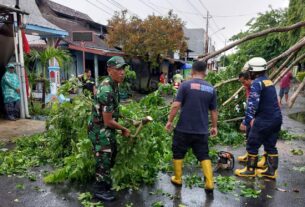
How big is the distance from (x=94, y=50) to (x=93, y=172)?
15707mm

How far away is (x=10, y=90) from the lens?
31.6ft

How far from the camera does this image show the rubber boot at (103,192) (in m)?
4.34

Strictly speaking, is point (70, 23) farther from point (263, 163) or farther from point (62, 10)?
point (263, 163)

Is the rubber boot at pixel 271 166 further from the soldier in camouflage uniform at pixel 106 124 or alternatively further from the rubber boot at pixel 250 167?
the soldier in camouflage uniform at pixel 106 124

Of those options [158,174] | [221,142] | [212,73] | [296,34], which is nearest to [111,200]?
[158,174]

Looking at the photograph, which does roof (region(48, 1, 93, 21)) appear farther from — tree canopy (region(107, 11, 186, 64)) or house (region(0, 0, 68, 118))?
house (region(0, 0, 68, 118))

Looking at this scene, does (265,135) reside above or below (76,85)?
below

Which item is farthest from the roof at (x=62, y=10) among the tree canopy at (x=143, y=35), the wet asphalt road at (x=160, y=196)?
the wet asphalt road at (x=160, y=196)

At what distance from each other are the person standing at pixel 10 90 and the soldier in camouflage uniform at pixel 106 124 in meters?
6.21

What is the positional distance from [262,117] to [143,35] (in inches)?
724

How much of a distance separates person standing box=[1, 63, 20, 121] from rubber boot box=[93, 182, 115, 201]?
248 inches

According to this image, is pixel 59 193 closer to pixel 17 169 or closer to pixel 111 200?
pixel 111 200

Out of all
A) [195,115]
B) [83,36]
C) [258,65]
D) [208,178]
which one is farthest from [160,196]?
[83,36]

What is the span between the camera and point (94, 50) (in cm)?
1986
